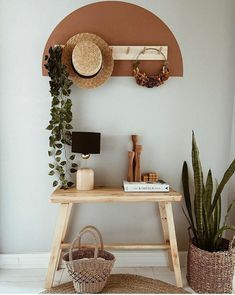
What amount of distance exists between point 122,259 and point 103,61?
1.69 meters

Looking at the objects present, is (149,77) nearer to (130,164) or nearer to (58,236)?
(130,164)

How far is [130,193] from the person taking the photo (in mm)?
2094

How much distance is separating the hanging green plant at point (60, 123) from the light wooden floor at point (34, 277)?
74cm

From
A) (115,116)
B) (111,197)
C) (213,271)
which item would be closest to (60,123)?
(115,116)

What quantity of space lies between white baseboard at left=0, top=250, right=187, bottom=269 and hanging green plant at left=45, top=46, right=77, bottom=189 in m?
0.69

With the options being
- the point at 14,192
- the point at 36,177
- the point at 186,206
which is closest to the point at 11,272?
the point at 14,192

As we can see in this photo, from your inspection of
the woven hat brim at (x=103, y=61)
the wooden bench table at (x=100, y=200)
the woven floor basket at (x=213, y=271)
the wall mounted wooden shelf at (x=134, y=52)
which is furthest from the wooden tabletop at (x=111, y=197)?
the wall mounted wooden shelf at (x=134, y=52)

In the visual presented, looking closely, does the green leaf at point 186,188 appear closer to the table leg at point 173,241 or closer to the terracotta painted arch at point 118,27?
the table leg at point 173,241

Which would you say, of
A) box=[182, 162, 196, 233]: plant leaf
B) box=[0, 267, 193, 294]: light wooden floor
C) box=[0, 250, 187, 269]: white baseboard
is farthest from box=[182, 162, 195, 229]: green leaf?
box=[0, 267, 193, 294]: light wooden floor

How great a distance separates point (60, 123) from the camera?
2.25m

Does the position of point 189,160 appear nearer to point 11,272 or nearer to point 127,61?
point 127,61

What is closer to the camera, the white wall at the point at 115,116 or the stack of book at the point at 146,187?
the stack of book at the point at 146,187

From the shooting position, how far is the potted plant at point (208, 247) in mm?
2049

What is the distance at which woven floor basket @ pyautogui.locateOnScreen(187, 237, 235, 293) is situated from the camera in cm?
204
